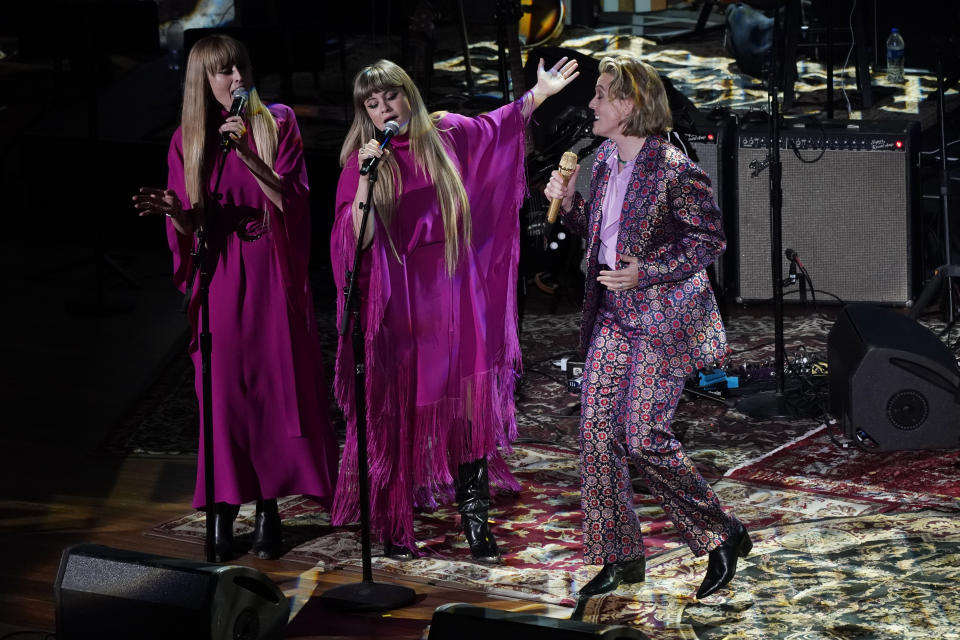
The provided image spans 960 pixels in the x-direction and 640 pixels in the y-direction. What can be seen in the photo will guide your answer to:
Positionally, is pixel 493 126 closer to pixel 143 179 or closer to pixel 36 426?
pixel 36 426

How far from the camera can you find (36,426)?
6.34 meters

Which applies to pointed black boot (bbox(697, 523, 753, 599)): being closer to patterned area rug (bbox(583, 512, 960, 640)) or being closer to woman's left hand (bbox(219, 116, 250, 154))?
patterned area rug (bbox(583, 512, 960, 640))

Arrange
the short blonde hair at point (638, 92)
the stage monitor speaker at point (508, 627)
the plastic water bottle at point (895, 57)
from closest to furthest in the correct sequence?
the stage monitor speaker at point (508, 627) < the short blonde hair at point (638, 92) < the plastic water bottle at point (895, 57)

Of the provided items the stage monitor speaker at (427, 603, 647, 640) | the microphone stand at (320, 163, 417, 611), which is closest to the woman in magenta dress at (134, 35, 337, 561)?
the microphone stand at (320, 163, 417, 611)

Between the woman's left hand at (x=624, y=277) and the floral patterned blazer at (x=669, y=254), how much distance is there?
27 mm

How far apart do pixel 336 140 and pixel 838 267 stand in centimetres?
336

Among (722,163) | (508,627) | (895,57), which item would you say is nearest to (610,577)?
(508,627)

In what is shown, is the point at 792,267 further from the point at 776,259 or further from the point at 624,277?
the point at 624,277

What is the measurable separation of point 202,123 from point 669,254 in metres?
1.57

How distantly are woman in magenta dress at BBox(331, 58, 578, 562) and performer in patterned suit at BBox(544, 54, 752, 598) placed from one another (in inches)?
18.6

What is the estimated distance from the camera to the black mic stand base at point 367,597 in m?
4.23

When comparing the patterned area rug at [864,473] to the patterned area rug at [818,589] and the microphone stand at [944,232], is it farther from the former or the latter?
the microphone stand at [944,232]

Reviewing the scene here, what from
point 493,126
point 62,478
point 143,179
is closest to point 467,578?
point 493,126

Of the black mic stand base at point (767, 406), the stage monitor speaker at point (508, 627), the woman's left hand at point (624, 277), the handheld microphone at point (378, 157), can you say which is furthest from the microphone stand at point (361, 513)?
the black mic stand base at point (767, 406)
